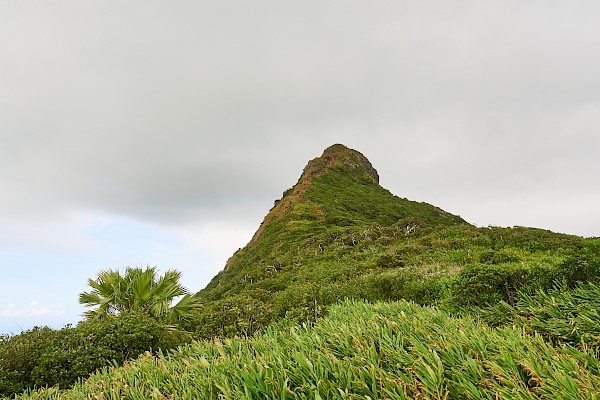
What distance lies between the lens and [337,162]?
73812mm

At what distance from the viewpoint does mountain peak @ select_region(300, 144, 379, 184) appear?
70.7m

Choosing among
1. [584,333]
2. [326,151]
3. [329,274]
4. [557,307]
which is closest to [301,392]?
[584,333]

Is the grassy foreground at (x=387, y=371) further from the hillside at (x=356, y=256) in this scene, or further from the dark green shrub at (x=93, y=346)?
the hillside at (x=356, y=256)

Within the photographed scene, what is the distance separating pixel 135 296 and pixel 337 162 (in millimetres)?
64148

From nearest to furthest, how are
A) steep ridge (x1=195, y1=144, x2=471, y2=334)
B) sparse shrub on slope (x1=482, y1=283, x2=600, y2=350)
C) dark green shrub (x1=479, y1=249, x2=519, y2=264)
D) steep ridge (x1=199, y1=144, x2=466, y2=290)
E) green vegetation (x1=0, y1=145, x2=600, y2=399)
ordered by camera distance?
green vegetation (x1=0, y1=145, x2=600, y2=399) < sparse shrub on slope (x1=482, y1=283, x2=600, y2=350) < dark green shrub (x1=479, y1=249, x2=519, y2=264) < steep ridge (x1=195, y1=144, x2=471, y2=334) < steep ridge (x1=199, y1=144, x2=466, y2=290)

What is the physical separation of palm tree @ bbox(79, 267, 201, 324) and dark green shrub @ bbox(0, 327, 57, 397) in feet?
9.96

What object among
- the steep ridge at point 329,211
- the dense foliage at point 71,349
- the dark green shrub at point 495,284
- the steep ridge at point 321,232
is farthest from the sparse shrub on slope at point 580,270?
the steep ridge at point 329,211

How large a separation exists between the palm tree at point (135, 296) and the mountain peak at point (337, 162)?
55144 mm

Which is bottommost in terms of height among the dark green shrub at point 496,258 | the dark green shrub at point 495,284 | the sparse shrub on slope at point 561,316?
the sparse shrub on slope at point 561,316

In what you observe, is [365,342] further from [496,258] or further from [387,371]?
[496,258]

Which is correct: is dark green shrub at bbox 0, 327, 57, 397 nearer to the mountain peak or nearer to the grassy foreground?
the grassy foreground

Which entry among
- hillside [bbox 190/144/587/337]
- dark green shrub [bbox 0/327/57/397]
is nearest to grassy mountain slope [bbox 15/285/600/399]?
dark green shrub [bbox 0/327/57/397]

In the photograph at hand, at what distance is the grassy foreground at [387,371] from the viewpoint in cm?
351

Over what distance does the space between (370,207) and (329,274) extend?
34.0 m
